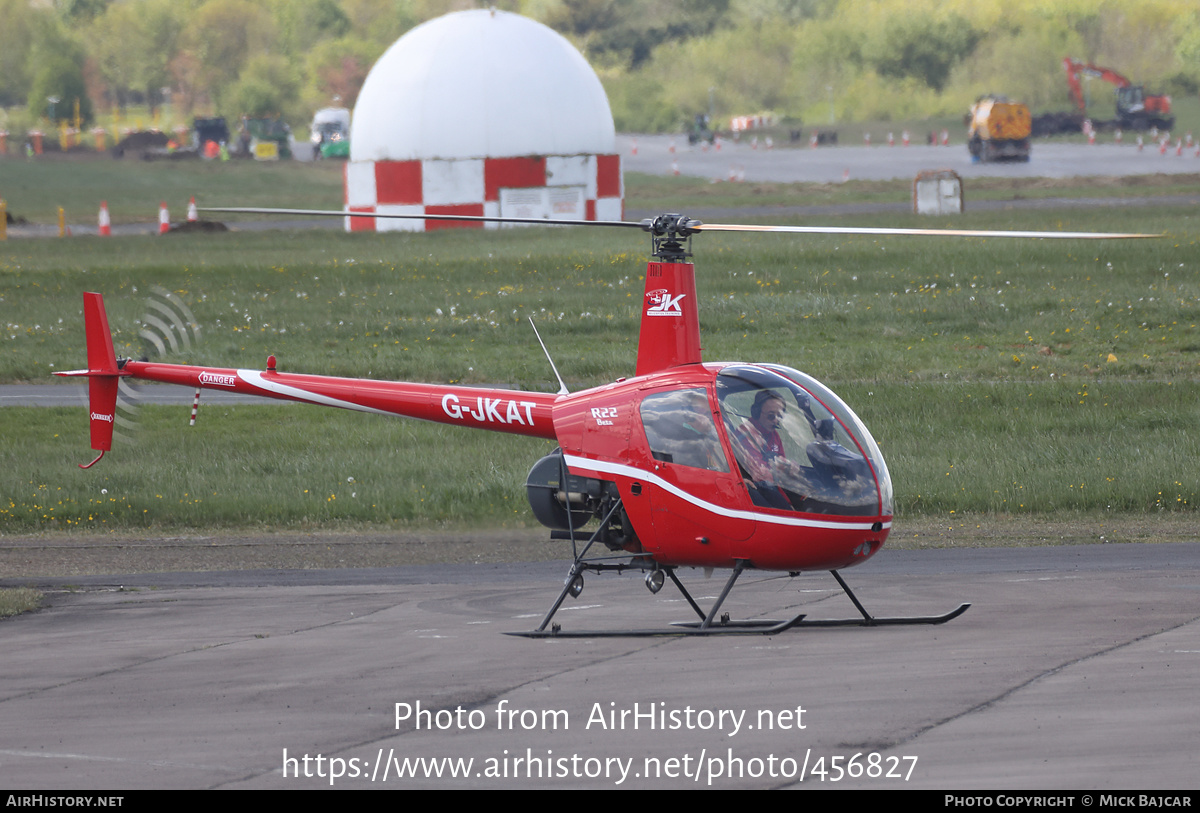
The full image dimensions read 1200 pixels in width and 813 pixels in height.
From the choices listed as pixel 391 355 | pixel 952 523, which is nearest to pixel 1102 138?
pixel 391 355

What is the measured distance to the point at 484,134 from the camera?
41.5 meters

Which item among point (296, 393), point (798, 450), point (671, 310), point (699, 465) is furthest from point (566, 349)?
point (798, 450)

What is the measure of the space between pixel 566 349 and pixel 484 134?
60.2ft

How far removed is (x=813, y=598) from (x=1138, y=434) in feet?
27.7

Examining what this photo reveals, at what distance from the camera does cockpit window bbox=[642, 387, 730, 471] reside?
9.88 m

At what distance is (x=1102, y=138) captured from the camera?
81750mm

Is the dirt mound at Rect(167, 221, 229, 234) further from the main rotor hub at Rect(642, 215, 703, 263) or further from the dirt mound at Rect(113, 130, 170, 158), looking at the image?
the dirt mound at Rect(113, 130, 170, 158)

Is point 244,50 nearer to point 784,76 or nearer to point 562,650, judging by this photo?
point 784,76

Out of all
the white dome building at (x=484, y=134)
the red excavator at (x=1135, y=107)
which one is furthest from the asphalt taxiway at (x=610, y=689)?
the red excavator at (x=1135, y=107)

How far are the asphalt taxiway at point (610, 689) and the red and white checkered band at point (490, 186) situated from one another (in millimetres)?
30085

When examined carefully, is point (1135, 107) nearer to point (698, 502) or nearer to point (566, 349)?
point (566, 349)

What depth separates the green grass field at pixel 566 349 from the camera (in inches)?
638

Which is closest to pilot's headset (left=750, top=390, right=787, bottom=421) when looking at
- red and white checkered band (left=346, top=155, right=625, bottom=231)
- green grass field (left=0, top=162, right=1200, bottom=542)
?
green grass field (left=0, top=162, right=1200, bottom=542)

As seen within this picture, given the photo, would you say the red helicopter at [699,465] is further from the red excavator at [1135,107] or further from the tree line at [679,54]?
the tree line at [679,54]
